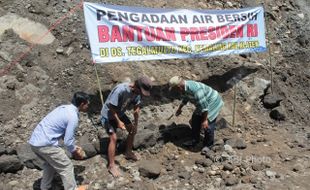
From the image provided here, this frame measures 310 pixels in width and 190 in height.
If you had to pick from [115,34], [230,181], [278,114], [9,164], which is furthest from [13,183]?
[278,114]

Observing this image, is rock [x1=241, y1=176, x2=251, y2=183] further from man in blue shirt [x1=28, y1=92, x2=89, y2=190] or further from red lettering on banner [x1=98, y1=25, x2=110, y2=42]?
red lettering on banner [x1=98, y1=25, x2=110, y2=42]

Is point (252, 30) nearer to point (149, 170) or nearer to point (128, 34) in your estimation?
point (128, 34)

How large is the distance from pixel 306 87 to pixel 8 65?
6.85 meters

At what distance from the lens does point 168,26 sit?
32.0 ft

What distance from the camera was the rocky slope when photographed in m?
7.89

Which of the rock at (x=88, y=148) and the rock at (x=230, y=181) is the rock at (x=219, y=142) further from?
the rock at (x=88, y=148)

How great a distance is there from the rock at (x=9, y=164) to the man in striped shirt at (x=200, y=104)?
271 cm

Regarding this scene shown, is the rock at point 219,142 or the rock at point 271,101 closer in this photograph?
the rock at point 219,142

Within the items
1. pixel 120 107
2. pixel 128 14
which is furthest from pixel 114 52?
pixel 120 107

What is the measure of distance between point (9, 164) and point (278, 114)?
221 inches

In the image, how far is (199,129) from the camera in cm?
888

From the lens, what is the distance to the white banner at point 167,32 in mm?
8859

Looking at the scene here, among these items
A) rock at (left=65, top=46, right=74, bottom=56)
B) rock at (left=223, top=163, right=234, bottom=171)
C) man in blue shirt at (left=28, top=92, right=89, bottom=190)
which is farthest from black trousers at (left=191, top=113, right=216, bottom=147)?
rock at (left=65, top=46, right=74, bottom=56)

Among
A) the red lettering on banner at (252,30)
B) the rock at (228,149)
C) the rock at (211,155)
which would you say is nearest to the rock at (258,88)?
the red lettering on banner at (252,30)
